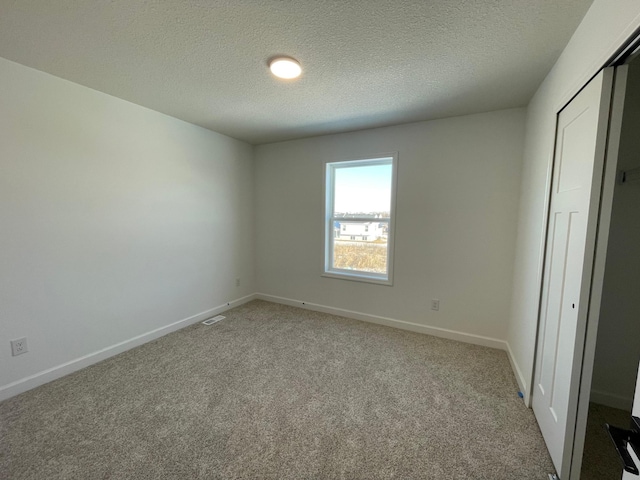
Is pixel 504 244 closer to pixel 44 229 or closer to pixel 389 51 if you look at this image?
pixel 389 51

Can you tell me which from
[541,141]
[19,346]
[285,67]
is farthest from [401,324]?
[19,346]

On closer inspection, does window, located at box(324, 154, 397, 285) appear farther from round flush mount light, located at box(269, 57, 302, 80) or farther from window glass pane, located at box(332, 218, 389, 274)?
round flush mount light, located at box(269, 57, 302, 80)

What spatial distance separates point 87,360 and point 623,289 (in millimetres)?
4245

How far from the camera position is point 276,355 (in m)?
2.52

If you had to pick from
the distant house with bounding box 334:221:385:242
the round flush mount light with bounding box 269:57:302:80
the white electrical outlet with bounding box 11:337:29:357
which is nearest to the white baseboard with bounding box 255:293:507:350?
the distant house with bounding box 334:221:385:242

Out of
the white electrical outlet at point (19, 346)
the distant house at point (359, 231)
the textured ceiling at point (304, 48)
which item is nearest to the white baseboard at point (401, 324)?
the distant house at point (359, 231)

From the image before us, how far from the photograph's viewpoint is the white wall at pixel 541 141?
1.10 metres

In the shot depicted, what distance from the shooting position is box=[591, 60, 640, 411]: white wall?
1675 millimetres

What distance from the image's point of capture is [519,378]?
2.10 metres

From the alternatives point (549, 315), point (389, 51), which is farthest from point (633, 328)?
point (389, 51)

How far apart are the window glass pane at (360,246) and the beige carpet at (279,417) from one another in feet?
3.56

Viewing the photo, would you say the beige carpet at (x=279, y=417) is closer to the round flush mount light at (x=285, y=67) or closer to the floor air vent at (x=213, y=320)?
the floor air vent at (x=213, y=320)

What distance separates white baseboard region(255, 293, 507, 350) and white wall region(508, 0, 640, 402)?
0.82 ft

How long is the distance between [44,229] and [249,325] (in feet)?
6.85
